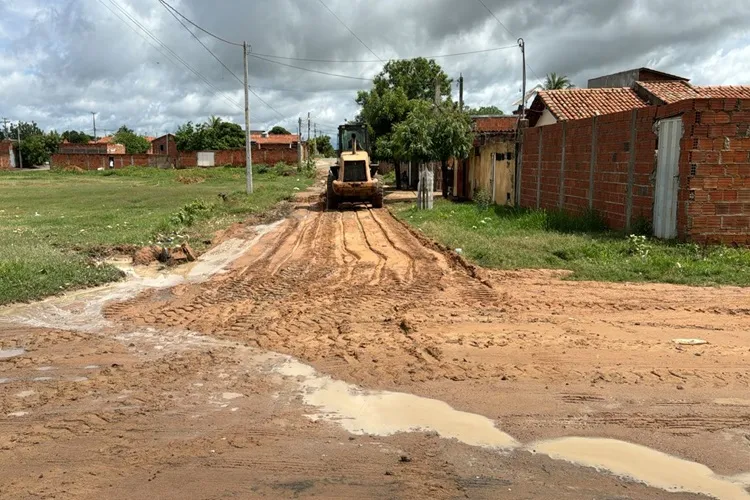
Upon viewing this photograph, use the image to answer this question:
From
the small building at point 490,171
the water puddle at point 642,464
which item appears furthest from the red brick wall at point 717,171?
the small building at point 490,171

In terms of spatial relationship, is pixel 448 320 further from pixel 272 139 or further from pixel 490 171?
pixel 272 139

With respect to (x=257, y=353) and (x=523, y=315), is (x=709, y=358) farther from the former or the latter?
(x=257, y=353)

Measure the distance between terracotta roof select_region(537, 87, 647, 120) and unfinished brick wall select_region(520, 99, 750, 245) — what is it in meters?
8.12

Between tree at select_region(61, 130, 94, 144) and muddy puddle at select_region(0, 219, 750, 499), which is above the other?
tree at select_region(61, 130, 94, 144)

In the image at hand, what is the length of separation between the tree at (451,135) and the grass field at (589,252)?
8409 mm

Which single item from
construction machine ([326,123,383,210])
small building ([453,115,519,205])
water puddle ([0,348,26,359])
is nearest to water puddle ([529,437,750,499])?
Result: water puddle ([0,348,26,359])

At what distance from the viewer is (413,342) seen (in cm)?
639

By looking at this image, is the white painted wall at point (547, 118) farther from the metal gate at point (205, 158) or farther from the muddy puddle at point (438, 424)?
the metal gate at point (205, 158)

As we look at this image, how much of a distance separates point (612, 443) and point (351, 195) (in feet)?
66.7

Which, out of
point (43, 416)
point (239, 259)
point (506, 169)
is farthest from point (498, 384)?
point (506, 169)

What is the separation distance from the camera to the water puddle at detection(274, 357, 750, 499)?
3.71 metres

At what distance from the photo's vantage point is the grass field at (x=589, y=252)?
953 centimetres

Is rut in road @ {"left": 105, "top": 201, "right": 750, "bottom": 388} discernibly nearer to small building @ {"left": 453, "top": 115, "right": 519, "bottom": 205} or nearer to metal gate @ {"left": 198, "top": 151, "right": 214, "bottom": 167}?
small building @ {"left": 453, "top": 115, "right": 519, "bottom": 205}

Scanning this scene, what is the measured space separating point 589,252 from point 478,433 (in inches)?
302
